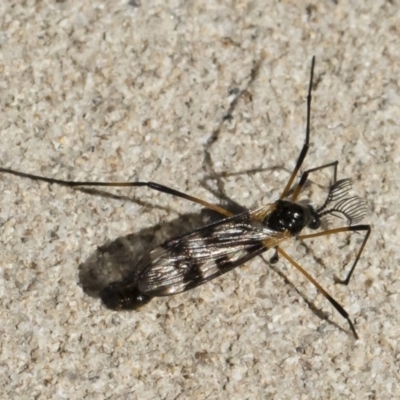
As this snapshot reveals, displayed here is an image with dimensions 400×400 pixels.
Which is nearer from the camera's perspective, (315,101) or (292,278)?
(292,278)

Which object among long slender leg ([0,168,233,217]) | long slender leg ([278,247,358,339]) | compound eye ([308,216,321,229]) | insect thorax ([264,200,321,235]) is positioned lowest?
long slender leg ([278,247,358,339])

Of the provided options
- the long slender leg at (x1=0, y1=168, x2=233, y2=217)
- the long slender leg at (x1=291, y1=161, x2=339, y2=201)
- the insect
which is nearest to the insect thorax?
the insect

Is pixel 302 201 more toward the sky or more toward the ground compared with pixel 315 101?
more toward the ground

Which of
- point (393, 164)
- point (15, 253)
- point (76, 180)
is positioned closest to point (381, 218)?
point (393, 164)

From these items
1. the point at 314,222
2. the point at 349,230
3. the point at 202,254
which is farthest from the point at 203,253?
the point at 349,230

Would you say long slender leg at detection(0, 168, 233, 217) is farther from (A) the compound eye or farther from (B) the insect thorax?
(A) the compound eye

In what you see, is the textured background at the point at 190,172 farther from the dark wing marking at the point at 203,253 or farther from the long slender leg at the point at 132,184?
the dark wing marking at the point at 203,253

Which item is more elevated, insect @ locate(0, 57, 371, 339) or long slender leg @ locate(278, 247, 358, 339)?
insect @ locate(0, 57, 371, 339)

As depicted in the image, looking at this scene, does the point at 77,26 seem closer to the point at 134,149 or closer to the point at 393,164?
the point at 134,149
